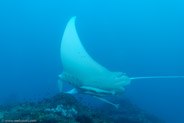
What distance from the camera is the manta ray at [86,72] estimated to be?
20.7 ft

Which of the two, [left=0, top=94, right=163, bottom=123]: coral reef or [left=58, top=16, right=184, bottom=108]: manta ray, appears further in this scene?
[left=58, top=16, right=184, bottom=108]: manta ray

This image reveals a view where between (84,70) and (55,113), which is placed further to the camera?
(84,70)

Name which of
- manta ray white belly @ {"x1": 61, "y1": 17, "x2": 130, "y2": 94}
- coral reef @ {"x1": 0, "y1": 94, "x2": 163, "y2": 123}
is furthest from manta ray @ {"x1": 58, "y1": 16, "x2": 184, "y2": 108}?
coral reef @ {"x1": 0, "y1": 94, "x2": 163, "y2": 123}

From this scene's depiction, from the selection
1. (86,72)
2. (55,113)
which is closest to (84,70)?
(86,72)

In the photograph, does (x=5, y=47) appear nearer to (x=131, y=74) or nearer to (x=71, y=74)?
(x=131, y=74)

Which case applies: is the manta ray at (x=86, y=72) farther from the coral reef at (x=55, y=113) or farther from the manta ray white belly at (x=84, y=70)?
the coral reef at (x=55, y=113)

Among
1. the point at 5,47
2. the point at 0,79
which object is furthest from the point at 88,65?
the point at 5,47

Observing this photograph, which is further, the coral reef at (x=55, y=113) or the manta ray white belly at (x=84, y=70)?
the manta ray white belly at (x=84, y=70)

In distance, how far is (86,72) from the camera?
640cm

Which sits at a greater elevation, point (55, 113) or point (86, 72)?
point (86, 72)

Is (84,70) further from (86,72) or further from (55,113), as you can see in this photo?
(55,113)

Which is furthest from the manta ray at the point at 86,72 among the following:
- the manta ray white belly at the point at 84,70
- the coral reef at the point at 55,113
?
the coral reef at the point at 55,113

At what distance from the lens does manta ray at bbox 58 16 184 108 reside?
249 inches

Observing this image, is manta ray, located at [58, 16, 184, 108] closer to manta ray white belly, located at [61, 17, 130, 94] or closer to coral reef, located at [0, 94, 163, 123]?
manta ray white belly, located at [61, 17, 130, 94]
